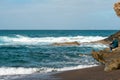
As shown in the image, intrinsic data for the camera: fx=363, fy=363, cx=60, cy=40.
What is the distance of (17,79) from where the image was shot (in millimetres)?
15727

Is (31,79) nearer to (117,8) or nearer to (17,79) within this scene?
A: (17,79)

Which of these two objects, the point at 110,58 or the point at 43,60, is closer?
the point at 110,58

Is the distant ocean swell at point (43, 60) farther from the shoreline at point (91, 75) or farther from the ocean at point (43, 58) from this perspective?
the shoreline at point (91, 75)

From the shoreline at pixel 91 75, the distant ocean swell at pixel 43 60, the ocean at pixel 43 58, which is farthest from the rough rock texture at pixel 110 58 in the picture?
the distant ocean swell at pixel 43 60

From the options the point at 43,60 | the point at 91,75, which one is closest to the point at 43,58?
the point at 43,60

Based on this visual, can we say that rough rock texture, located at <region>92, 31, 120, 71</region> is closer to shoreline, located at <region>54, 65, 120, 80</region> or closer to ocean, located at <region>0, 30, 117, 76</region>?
shoreline, located at <region>54, 65, 120, 80</region>

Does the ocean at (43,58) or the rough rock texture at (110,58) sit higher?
the rough rock texture at (110,58)

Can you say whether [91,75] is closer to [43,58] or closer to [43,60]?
[43,60]

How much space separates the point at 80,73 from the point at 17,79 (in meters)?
2.76

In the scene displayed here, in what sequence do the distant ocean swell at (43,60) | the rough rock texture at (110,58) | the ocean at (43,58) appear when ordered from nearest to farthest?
the rough rock texture at (110,58), the distant ocean swell at (43,60), the ocean at (43,58)

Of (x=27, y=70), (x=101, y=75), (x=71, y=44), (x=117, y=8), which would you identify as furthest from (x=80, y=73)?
(x=71, y=44)

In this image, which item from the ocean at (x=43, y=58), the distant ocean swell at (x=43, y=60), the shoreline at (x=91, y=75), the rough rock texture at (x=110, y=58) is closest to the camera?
the shoreline at (x=91, y=75)

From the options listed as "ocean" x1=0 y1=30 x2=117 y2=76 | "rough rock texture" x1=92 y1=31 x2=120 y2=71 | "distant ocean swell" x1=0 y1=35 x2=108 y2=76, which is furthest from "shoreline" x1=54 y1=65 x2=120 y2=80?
"distant ocean swell" x1=0 y1=35 x2=108 y2=76

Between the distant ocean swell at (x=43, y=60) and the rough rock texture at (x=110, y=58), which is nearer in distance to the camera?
the rough rock texture at (x=110, y=58)
